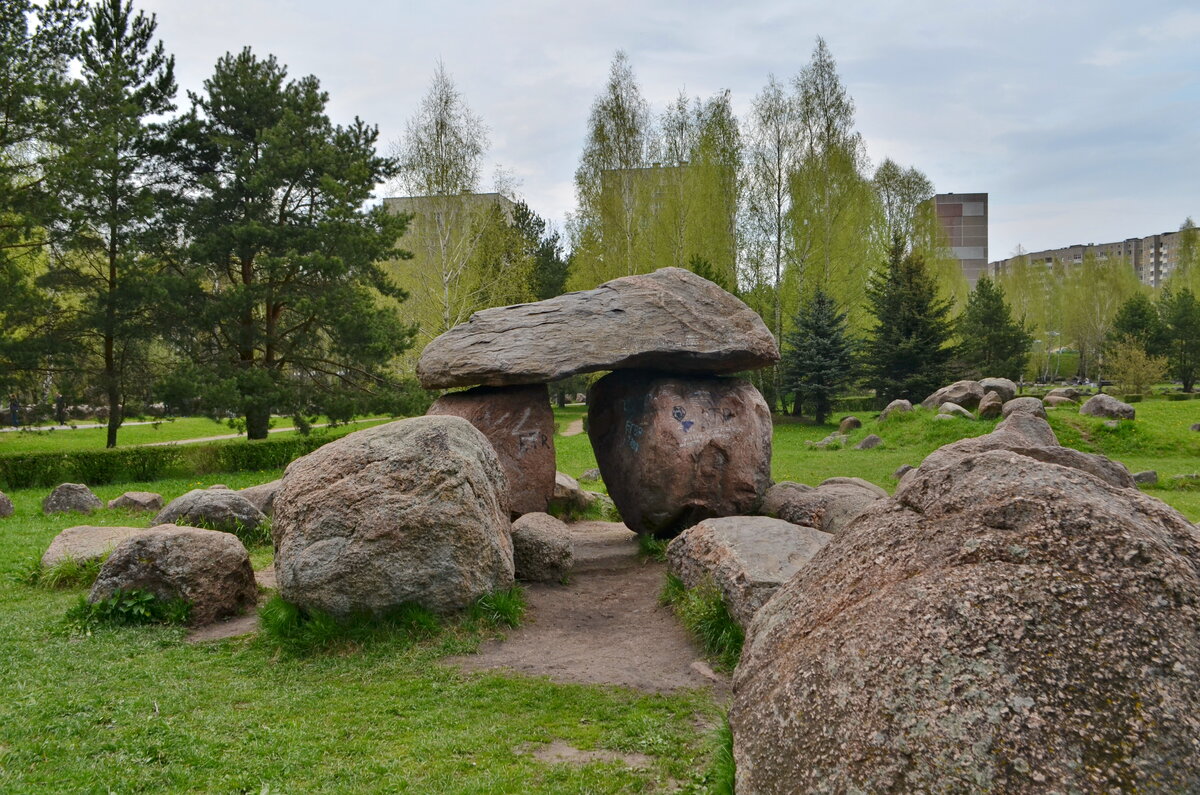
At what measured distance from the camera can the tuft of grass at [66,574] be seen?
9211 millimetres

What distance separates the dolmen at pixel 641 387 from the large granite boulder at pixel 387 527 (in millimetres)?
3083

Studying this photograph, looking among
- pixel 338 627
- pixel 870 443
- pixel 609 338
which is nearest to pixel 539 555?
pixel 338 627

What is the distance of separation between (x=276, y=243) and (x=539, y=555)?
49.9 feet

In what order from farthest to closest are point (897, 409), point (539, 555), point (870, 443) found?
point (897, 409) → point (870, 443) → point (539, 555)

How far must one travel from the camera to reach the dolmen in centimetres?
1026

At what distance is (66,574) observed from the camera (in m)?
9.27

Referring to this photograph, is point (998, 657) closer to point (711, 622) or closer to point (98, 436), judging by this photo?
point (711, 622)

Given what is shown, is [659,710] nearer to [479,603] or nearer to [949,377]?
[479,603]

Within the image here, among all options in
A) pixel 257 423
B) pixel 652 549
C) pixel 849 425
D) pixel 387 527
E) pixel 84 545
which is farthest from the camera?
pixel 849 425

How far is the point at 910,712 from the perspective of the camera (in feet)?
9.02

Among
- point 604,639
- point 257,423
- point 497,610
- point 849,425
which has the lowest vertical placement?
point 604,639

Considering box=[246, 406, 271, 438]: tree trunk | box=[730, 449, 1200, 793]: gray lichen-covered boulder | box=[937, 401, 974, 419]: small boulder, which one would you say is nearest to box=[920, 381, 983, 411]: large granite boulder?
box=[937, 401, 974, 419]: small boulder

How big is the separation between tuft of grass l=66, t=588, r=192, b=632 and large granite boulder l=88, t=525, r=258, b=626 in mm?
50

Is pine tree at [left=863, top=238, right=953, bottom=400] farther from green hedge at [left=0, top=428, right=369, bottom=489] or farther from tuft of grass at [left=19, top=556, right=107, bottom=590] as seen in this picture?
tuft of grass at [left=19, top=556, right=107, bottom=590]
